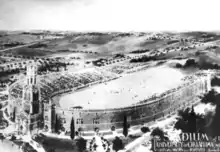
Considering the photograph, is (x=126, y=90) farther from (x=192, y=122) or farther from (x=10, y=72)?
Answer: (x=10, y=72)

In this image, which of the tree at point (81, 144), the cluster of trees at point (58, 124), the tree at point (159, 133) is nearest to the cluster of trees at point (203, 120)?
the tree at point (159, 133)

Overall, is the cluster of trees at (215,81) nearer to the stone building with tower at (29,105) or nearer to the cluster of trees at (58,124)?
the cluster of trees at (58,124)

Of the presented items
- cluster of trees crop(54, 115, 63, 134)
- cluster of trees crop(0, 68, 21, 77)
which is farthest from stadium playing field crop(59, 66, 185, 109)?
cluster of trees crop(0, 68, 21, 77)

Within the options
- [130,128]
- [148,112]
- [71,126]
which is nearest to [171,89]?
[148,112]

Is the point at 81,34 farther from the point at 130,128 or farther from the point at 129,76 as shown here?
the point at 130,128

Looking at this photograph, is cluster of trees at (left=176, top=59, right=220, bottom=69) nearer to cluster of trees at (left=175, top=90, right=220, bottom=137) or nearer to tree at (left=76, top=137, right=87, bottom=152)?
cluster of trees at (left=175, top=90, right=220, bottom=137)

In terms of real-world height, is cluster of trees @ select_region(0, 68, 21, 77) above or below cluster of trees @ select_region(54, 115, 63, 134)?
above

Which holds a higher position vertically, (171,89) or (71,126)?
(171,89)
